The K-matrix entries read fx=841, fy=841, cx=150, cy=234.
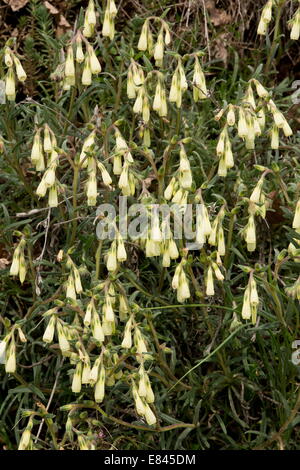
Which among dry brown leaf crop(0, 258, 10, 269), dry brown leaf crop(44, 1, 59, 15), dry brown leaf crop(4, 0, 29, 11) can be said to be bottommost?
dry brown leaf crop(0, 258, 10, 269)

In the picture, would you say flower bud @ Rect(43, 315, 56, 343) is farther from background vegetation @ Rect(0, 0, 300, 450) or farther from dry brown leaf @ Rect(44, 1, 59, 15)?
dry brown leaf @ Rect(44, 1, 59, 15)

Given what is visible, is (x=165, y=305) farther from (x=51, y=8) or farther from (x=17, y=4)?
(x=17, y=4)

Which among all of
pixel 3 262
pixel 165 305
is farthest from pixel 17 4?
pixel 165 305

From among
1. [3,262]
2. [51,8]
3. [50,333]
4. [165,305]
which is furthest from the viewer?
[51,8]

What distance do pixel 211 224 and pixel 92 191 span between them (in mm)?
566

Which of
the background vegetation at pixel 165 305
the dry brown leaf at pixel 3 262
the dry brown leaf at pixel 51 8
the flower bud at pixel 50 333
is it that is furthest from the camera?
the dry brown leaf at pixel 51 8

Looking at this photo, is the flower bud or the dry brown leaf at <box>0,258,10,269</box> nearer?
the flower bud

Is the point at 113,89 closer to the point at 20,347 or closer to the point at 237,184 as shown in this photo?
the point at 237,184

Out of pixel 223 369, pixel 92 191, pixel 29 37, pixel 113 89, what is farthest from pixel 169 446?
pixel 29 37

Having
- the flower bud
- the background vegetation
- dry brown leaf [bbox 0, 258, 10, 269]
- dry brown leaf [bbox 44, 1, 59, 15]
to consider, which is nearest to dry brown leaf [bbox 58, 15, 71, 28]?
dry brown leaf [bbox 44, 1, 59, 15]

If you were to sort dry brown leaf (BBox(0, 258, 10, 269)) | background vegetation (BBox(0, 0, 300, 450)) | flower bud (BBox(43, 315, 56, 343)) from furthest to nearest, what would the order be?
dry brown leaf (BBox(0, 258, 10, 269)) < background vegetation (BBox(0, 0, 300, 450)) < flower bud (BBox(43, 315, 56, 343))

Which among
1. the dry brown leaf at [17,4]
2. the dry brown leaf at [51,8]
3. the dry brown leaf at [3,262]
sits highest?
the dry brown leaf at [17,4]

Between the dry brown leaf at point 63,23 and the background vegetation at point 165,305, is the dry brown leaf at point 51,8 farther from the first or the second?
the background vegetation at point 165,305

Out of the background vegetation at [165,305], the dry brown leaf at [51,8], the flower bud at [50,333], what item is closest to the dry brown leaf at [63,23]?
the dry brown leaf at [51,8]
